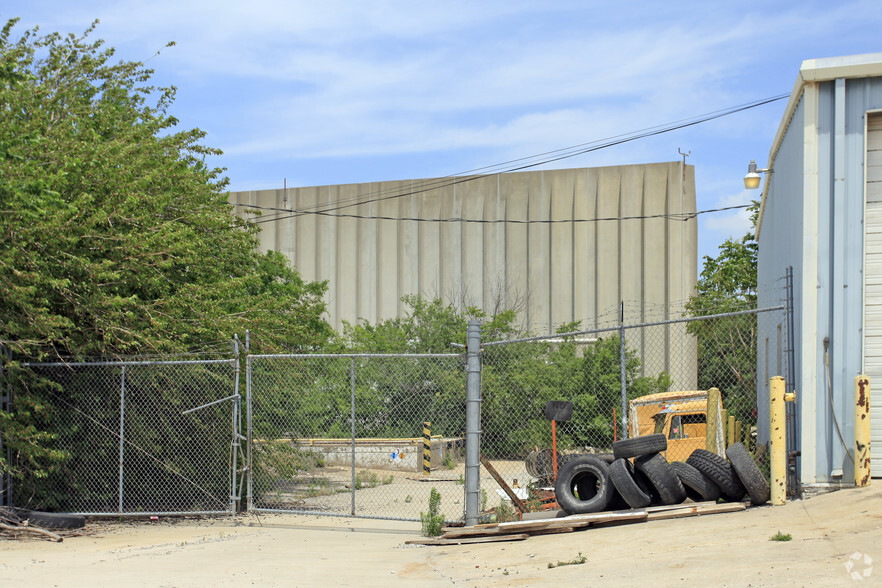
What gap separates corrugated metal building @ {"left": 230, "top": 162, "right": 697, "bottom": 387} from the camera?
34156 millimetres

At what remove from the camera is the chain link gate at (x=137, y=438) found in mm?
12039

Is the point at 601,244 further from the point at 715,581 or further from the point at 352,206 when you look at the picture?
the point at 715,581

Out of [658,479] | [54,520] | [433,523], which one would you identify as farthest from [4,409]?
[658,479]

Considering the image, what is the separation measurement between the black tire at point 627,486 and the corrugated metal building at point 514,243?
23.2 meters

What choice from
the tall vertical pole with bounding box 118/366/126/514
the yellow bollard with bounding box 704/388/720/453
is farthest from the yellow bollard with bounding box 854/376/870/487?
the tall vertical pole with bounding box 118/366/126/514

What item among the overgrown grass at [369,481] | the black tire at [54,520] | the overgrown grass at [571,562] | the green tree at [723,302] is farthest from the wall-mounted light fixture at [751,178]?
the green tree at [723,302]

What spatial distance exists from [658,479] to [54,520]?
7.49 meters

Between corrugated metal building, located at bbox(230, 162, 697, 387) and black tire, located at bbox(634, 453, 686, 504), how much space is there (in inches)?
911

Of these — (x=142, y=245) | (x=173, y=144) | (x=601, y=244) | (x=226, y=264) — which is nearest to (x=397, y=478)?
(x=226, y=264)

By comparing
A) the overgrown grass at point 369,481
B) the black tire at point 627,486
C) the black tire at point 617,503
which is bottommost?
the overgrown grass at point 369,481

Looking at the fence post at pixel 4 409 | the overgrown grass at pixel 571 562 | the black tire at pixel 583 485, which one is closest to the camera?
the overgrown grass at pixel 571 562

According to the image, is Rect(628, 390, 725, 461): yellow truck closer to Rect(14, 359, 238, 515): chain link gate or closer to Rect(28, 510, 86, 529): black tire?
Rect(14, 359, 238, 515): chain link gate

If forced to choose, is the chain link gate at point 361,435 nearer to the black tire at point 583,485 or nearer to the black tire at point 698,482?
the black tire at point 583,485

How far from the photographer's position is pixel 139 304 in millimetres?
11836
